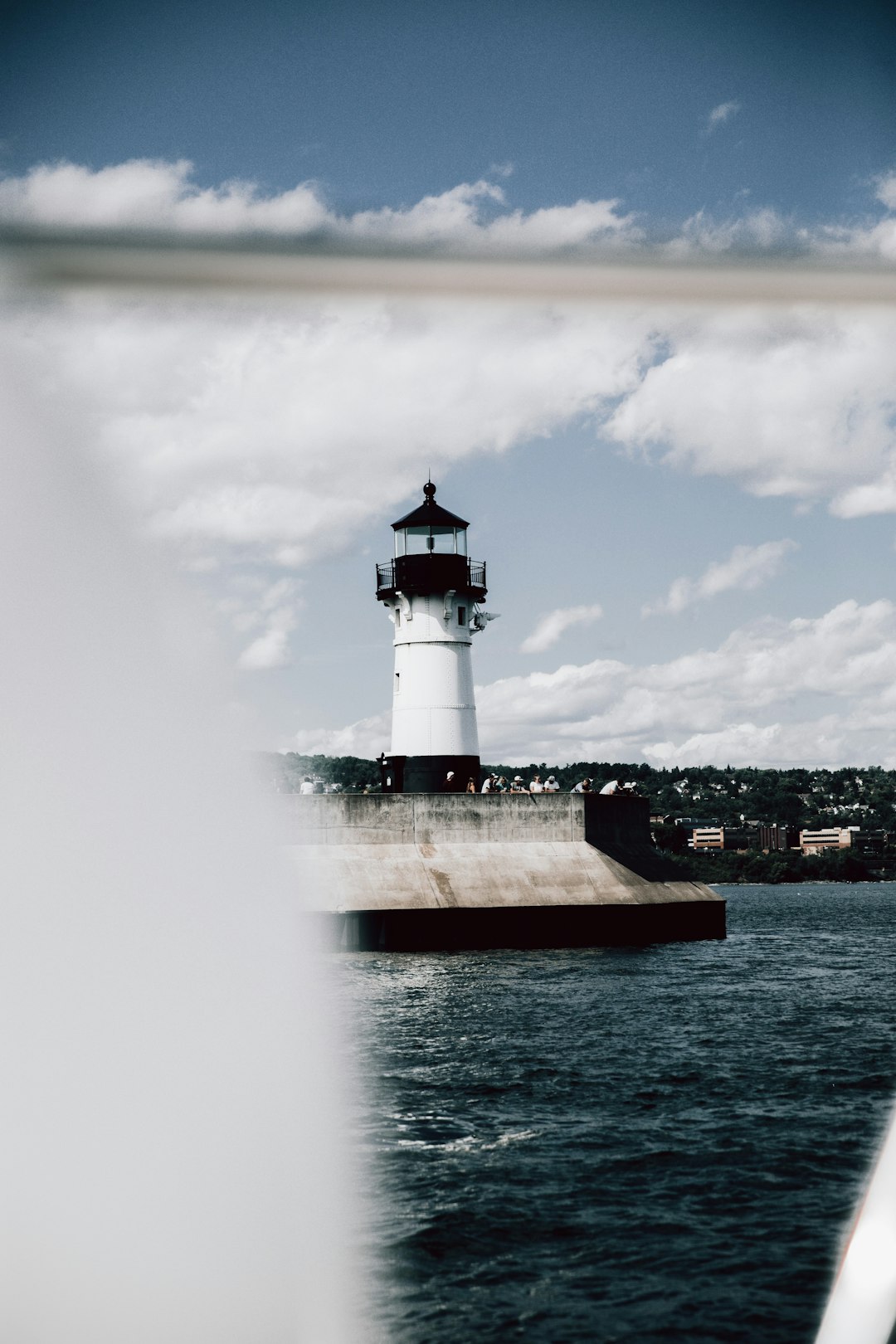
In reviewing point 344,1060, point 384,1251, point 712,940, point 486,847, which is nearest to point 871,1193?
point 384,1251

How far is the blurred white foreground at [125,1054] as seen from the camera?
9.42 metres

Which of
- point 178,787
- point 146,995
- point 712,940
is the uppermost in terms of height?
point 178,787

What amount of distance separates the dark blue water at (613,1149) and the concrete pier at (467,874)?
5.96m

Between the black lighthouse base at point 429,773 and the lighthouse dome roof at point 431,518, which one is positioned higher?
the lighthouse dome roof at point 431,518

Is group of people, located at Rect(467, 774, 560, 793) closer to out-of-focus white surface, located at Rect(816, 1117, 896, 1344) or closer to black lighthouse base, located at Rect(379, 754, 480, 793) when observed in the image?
black lighthouse base, located at Rect(379, 754, 480, 793)

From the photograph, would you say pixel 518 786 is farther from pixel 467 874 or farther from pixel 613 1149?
pixel 613 1149

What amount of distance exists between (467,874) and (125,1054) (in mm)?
22076

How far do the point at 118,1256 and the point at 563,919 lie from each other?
25450mm

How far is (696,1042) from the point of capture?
66.2ft

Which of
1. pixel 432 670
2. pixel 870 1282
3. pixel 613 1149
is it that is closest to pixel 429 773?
pixel 432 670

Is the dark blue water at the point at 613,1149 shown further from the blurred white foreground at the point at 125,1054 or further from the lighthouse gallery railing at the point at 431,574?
the lighthouse gallery railing at the point at 431,574

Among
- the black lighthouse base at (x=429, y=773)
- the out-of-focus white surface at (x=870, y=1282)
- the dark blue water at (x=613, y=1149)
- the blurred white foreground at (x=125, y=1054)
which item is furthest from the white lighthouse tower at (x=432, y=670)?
the out-of-focus white surface at (x=870, y=1282)

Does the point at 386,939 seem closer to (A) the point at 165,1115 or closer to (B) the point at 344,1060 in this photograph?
(B) the point at 344,1060

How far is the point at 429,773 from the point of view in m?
41.1
